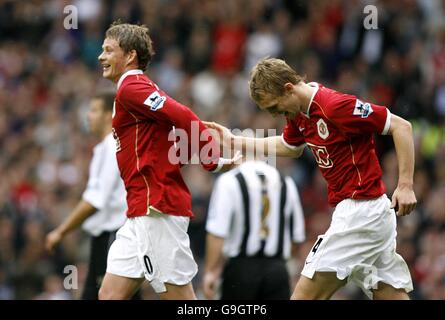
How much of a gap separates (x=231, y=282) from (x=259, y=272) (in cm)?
24

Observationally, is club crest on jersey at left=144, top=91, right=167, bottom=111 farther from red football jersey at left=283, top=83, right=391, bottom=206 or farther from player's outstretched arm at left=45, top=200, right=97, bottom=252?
player's outstretched arm at left=45, top=200, right=97, bottom=252

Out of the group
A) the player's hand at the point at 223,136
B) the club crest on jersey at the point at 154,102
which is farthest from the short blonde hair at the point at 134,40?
the player's hand at the point at 223,136

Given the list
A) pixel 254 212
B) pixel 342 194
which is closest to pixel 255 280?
pixel 254 212

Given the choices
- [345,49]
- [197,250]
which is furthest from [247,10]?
[197,250]

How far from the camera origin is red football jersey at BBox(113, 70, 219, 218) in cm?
706

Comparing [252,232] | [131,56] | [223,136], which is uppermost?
[131,56]

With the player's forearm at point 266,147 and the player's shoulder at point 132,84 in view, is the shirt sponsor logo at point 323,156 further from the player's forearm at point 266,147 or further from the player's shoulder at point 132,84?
the player's shoulder at point 132,84

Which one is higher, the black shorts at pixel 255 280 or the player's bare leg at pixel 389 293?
the player's bare leg at pixel 389 293

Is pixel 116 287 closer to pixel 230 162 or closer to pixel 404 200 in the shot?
pixel 230 162

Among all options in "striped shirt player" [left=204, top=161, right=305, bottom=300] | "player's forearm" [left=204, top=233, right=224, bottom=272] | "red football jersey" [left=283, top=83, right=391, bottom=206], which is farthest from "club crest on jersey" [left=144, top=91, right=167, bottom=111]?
"player's forearm" [left=204, top=233, right=224, bottom=272]

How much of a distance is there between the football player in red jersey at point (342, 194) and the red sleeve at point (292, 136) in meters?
0.25

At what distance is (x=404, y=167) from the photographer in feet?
21.9

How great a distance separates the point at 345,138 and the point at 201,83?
876 cm

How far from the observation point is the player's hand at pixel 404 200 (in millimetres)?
6543
